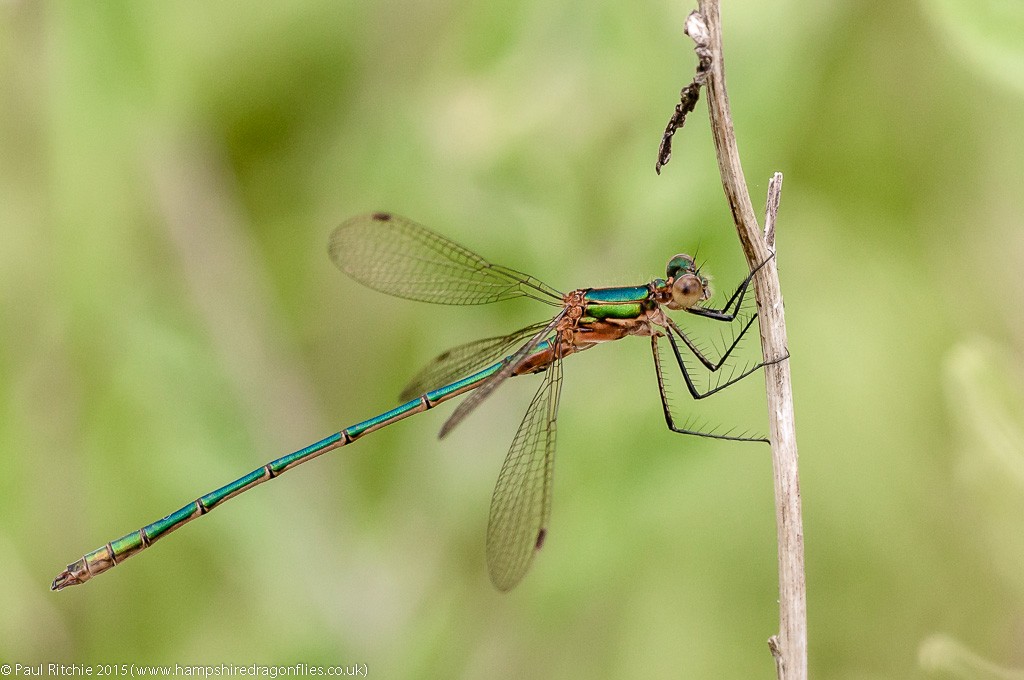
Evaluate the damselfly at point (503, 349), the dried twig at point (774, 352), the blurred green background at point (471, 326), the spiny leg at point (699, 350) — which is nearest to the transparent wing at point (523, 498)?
the damselfly at point (503, 349)

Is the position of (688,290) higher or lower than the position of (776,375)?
higher

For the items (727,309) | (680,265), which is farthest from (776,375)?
(680,265)

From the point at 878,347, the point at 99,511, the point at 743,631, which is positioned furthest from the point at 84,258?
the point at 878,347

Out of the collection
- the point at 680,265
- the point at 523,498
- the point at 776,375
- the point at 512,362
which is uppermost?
the point at 680,265

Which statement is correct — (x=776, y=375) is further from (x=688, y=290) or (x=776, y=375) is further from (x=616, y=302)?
(x=616, y=302)

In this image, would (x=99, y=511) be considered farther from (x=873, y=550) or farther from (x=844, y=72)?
(x=844, y=72)

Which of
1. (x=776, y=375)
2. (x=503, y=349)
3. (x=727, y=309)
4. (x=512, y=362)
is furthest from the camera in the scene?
(x=503, y=349)

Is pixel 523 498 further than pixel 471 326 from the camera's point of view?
No
